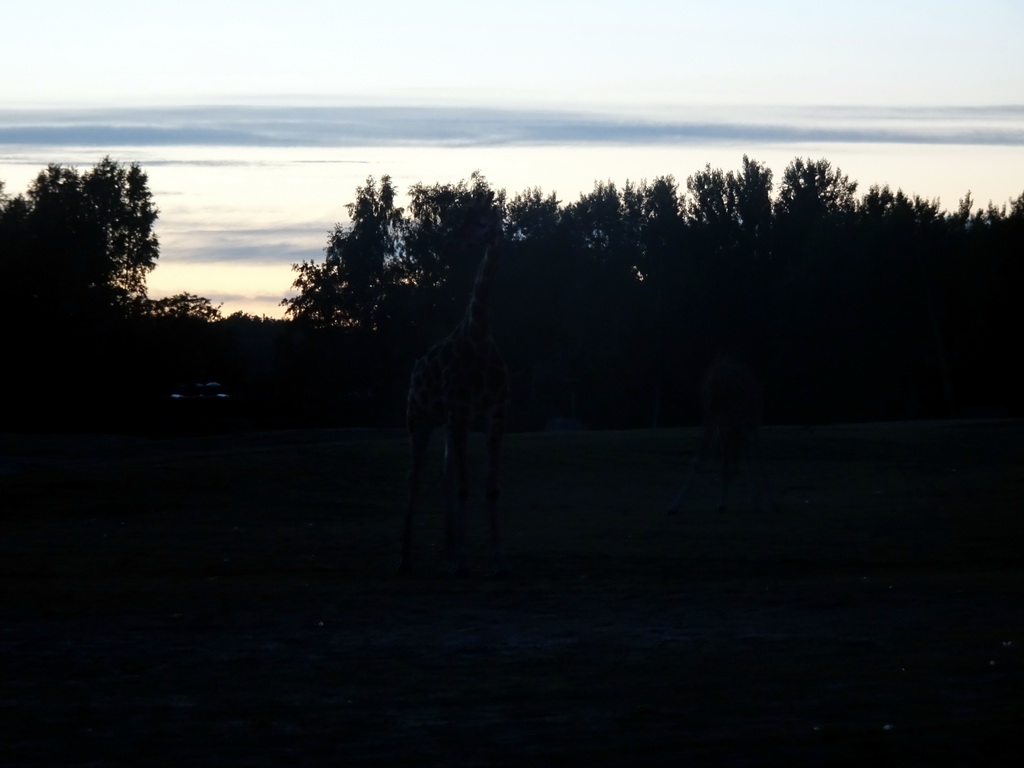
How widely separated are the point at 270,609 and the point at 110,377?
5330 cm

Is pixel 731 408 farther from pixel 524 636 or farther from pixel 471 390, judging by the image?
pixel 524 636

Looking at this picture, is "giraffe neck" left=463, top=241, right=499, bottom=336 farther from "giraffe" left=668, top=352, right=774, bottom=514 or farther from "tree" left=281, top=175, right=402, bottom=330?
"tree" left=281, top=175, right=402, bottom=330

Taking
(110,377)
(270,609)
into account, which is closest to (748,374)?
(270,609)

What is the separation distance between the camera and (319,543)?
18047 mm

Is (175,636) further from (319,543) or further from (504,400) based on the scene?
(319,543)

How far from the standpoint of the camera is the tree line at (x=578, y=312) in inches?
2418

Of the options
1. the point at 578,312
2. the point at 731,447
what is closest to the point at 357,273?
the point at 578,312

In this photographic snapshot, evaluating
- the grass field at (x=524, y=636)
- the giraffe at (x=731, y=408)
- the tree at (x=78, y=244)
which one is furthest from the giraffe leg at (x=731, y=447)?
the tree at (x=78, y=244)

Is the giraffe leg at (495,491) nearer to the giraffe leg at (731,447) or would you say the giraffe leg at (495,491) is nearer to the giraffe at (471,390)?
the giraffe at (471,390)

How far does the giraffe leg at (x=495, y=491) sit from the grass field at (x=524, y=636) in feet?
1.11

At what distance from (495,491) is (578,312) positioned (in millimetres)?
58758

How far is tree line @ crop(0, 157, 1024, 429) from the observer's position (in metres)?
61.4

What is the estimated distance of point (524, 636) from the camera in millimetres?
10133

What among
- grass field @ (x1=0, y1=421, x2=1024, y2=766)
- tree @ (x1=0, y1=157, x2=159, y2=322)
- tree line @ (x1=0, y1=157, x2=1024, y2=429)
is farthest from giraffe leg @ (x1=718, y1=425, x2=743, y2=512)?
tree @ (x1=0, y1=157, x2=159, y2=322)
